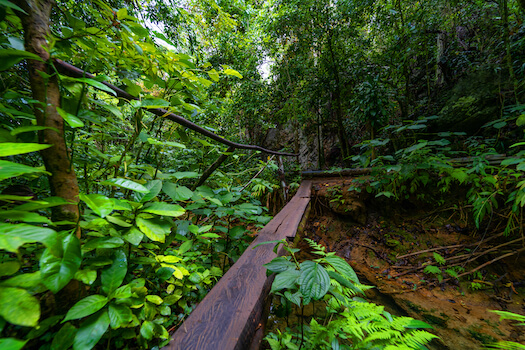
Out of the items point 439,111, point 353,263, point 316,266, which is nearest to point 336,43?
point 439,111

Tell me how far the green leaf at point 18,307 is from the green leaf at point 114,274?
9.7 inches

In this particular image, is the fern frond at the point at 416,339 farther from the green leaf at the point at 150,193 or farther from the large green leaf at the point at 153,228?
the green leaf at the point at 150,193

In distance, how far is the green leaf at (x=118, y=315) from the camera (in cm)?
57

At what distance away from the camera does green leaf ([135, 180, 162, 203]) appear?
0.76 m

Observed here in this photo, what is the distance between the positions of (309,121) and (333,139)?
1751mm

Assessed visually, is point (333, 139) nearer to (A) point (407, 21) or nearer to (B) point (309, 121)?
(B) point (309, 121)

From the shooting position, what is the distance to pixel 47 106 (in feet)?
1.92

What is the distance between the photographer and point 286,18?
4.02 meters

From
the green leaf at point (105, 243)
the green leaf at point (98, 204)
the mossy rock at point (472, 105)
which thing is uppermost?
the mossy rock at point (472, 105)

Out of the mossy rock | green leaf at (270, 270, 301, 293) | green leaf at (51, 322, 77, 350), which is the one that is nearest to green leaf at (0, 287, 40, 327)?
green leaf at (51, 322, 77, 350)

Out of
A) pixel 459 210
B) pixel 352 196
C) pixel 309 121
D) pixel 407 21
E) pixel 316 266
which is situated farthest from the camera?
pixel 309 121

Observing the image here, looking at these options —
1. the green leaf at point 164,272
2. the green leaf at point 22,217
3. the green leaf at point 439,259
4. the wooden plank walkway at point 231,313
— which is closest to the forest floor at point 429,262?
the green leaf at point 439,259

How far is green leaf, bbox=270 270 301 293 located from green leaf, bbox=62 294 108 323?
56cm

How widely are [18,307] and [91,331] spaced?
0.24m
